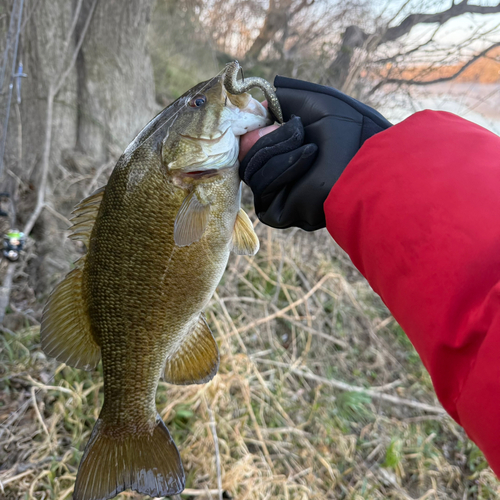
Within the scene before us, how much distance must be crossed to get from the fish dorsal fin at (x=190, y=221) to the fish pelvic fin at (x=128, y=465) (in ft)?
2.52

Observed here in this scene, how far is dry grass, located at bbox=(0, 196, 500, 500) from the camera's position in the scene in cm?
220

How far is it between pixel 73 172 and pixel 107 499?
307 centimetres

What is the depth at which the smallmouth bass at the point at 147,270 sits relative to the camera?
128 centimetres

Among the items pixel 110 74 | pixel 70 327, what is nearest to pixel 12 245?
pixel 70 327

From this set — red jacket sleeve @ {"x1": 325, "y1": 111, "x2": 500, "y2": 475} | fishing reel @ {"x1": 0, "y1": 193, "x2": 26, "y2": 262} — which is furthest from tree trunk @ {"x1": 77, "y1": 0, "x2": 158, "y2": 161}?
red jacket sleeve @ {"x1": 325, "y1": 111, "x2": 500, "y2": 475}

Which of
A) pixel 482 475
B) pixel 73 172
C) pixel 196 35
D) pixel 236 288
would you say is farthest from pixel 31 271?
pixel 196 35

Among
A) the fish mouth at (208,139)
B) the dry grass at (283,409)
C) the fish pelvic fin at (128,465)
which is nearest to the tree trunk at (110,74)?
the dry grass at (283,409)

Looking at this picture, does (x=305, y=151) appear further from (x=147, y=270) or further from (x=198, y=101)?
(x=147, y=270)

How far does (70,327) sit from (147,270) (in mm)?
403

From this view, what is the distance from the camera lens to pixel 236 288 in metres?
3.43

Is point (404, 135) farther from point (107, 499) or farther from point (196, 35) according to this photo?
point (196, 35)

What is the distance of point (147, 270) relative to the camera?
1295 millimetres

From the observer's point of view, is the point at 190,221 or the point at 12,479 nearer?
the point at 190,221

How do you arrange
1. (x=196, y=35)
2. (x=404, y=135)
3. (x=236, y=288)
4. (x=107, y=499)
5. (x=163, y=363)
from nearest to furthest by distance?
(x=404, y=135)
(x=107, y=499)
(x=163, y=363)
(x=236, y=288)
(x=196, y=35)
